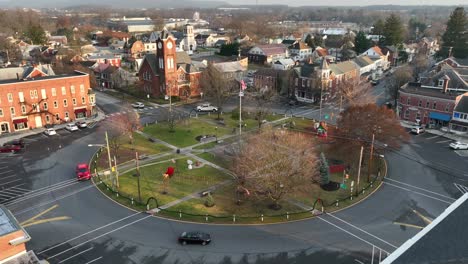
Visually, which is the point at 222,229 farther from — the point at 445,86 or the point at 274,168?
the point at 445,86

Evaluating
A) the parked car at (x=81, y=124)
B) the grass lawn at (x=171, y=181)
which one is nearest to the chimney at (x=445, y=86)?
the grass lawn at (x=171, y=181)

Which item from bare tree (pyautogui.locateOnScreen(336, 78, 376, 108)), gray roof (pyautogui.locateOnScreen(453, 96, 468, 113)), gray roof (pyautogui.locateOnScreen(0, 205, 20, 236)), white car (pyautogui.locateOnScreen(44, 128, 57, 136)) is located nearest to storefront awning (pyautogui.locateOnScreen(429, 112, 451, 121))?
gray roof (pyautogui.locateOnScreen(453, 96, 468, 113))

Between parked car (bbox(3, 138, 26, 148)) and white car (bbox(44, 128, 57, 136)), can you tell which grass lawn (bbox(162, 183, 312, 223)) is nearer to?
parked car (bbox(3, 138, 26, 148))

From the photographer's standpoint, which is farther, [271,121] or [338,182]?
[271,121]

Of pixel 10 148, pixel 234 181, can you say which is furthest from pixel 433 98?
pixel 10 148

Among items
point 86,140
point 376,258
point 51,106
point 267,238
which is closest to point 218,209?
point 267,238

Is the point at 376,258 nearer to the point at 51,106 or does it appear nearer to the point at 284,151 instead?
the point at 284,151
